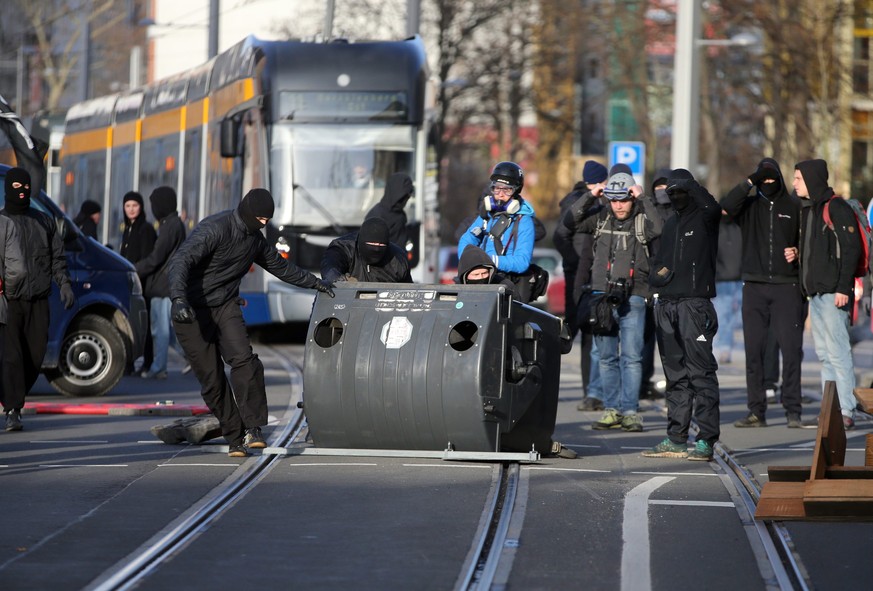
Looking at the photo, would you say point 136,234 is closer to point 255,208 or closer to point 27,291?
point 27,291

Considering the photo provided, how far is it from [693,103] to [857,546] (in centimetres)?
1585

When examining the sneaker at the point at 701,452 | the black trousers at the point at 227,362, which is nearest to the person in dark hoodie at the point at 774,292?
the sneaker at the point at 701,452

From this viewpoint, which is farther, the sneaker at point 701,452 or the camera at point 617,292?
the camera at point 617,292

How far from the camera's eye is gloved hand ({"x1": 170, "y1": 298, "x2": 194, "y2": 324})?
10.4 meters

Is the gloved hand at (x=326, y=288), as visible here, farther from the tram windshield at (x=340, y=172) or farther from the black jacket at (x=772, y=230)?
the tram windshield at (x=340, y=172)

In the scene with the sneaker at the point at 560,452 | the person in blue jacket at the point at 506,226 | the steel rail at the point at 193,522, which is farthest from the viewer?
the person in blue jacket at the point at 506,226

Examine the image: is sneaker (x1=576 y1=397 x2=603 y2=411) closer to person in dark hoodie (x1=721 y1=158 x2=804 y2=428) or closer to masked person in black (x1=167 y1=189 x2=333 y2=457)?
person in dark hoodie (x1=721 y1=158 x2=804 y2=428)

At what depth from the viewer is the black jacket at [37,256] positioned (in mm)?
12410

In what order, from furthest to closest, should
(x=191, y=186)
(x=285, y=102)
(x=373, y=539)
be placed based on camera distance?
(x=191, y=186) → (x=285, y=102) → (x=373, y=539)

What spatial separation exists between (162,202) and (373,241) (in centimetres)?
646

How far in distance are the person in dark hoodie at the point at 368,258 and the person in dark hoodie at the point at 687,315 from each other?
1659 millimetres

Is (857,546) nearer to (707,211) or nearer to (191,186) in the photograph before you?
(707,211)

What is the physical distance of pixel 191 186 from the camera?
918 inches

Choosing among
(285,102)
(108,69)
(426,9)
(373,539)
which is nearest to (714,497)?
(373,539)
